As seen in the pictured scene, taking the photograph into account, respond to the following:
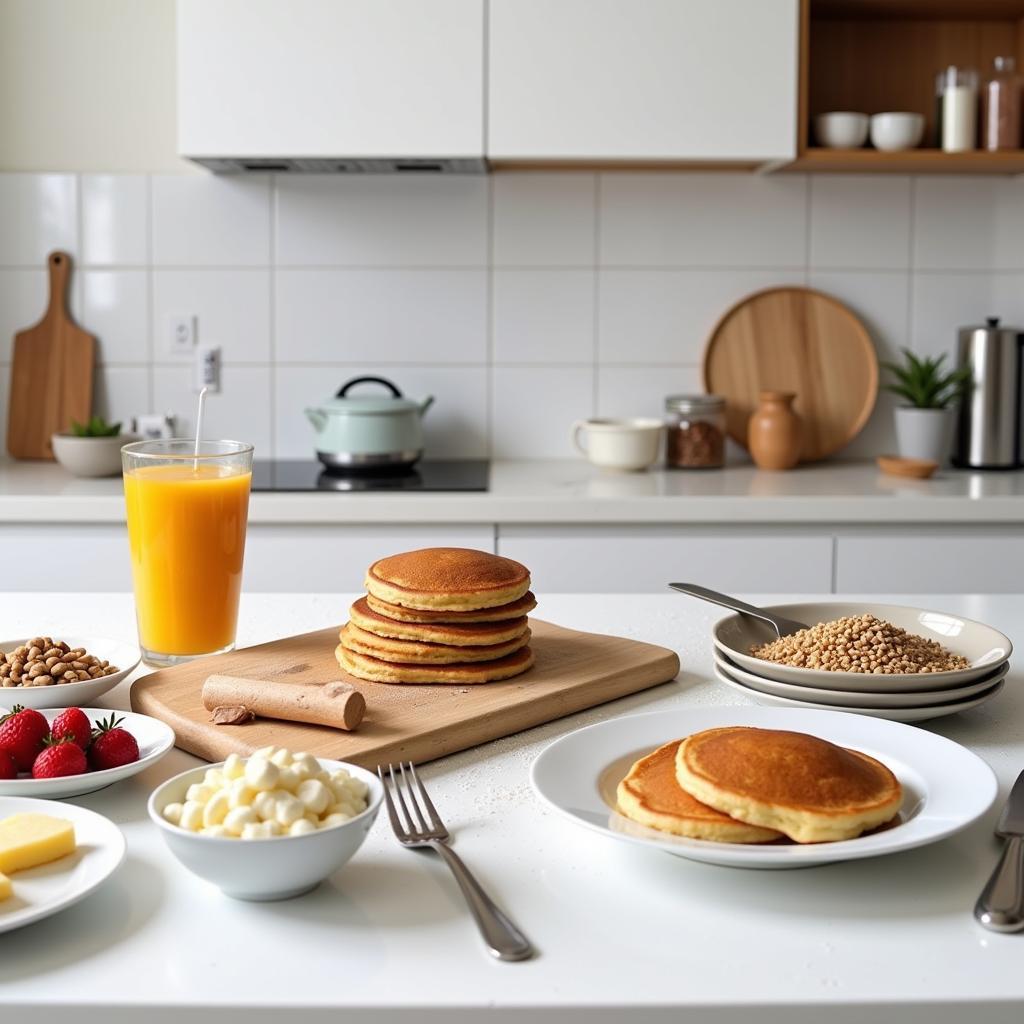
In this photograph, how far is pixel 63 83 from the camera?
305 cm

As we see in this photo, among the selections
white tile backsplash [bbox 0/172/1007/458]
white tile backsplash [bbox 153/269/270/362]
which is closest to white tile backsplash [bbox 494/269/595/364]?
white tile backsplash [bbox 0/172/1007/458]

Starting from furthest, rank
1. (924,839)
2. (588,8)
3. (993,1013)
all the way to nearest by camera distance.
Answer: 1. (588,8)
2. (924,839)
3. (993,1013)

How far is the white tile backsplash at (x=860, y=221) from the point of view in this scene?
10.2 feet

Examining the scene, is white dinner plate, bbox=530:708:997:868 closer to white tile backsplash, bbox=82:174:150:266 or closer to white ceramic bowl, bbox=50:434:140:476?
white ceramic bowl, bbox=50:434:140:476

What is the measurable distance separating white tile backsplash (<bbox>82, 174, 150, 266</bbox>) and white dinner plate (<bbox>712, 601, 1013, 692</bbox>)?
87.5 inches

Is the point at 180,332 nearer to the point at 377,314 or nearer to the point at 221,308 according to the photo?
the point at 221,308

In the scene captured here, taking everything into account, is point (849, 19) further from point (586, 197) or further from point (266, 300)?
point (266, 300)

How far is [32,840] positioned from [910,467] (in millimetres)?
2347

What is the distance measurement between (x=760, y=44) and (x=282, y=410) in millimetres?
1358

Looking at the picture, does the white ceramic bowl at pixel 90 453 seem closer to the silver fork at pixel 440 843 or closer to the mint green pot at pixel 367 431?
the mint green pot at pixel 367 431

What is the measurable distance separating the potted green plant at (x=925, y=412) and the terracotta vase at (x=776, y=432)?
Answer: 0.25 meters

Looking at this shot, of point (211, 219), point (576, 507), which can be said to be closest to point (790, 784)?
point (576, 507)

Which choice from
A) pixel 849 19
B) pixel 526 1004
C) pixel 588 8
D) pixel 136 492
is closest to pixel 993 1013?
pixel 526 1004

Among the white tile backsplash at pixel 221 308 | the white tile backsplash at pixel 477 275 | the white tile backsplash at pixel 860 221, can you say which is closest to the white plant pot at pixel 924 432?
the white tile backsplash at pixel 477 275
